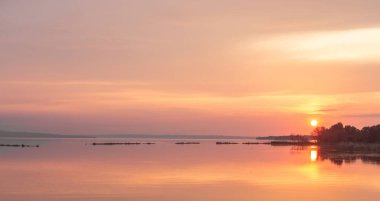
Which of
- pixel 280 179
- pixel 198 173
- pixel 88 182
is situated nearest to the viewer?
pixel 88 182

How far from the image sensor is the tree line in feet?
444

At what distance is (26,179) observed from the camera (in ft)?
133

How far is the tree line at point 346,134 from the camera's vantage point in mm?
135375

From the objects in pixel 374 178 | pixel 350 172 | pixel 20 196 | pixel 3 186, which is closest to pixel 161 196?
pixel 20 196

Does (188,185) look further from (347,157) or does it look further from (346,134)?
(346,134)

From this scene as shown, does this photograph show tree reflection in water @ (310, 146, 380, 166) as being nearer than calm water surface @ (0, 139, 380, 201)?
No

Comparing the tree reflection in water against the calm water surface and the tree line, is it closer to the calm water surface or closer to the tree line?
the calm water surface

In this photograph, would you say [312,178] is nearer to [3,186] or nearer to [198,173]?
[198,173]

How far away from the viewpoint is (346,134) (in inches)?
5920

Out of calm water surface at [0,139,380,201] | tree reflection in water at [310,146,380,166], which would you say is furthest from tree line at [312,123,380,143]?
calm water surface at [0,139,380,201]

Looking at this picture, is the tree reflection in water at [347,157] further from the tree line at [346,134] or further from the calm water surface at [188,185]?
the tree line at [346,134]

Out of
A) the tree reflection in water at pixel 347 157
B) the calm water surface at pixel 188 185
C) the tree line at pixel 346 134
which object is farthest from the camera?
the tree line at pixel 346 134

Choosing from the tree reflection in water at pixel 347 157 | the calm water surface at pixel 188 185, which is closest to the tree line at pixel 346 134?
the tree reflection in water at pixel 347 157

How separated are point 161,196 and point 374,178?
20472mm
